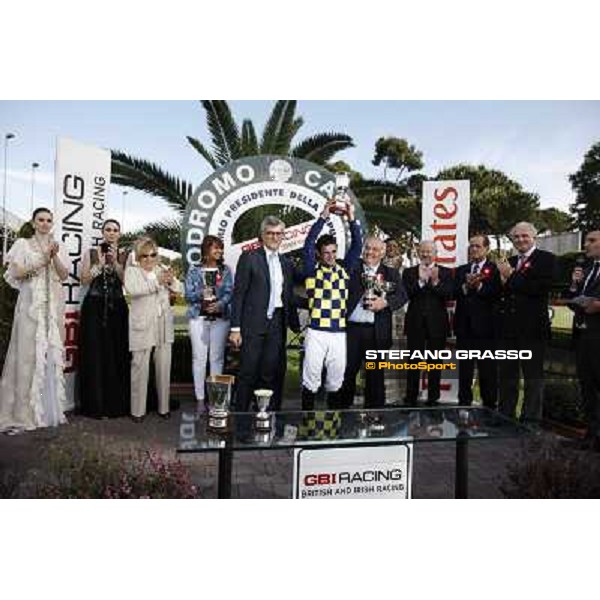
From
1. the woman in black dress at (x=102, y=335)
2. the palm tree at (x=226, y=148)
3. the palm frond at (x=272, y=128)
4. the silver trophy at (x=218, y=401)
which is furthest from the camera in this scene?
the woman in black dress at (x=102, y=335)

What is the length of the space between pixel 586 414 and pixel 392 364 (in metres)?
1.19

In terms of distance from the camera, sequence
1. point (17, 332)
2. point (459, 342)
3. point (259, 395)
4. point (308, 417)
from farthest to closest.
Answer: point (17, 332), point (459, 342), point (308, 417), point (259, 395)

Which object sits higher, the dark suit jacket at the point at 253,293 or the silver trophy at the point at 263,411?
the dark suit jacket at the point at 253,293

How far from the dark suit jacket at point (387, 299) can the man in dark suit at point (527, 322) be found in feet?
2.06

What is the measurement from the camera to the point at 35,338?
3.81m

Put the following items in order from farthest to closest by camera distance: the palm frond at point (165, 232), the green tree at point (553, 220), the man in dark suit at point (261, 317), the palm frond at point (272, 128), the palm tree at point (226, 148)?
1. the palm frond at point (165, 232)
2. the man in dark suit at point (261, 317)
3. the green tree at point (553, 220)
4. the palm tree at point (226, 148)
5. the palm frond at point (272, 128)

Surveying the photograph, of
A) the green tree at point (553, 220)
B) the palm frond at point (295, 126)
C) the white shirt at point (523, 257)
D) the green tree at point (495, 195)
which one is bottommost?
the white shirt at point (523, 257)

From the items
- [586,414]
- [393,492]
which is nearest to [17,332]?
[393,492]

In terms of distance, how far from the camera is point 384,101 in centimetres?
316

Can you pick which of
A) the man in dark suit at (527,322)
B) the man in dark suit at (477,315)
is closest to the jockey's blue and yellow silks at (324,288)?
the man in dark suit at (477,315)

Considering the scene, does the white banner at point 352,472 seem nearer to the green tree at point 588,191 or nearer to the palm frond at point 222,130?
the green tree at point 588,191

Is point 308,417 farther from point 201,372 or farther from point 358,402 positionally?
point 201,372

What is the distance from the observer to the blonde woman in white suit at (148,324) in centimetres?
413

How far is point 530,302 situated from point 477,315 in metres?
0.33
